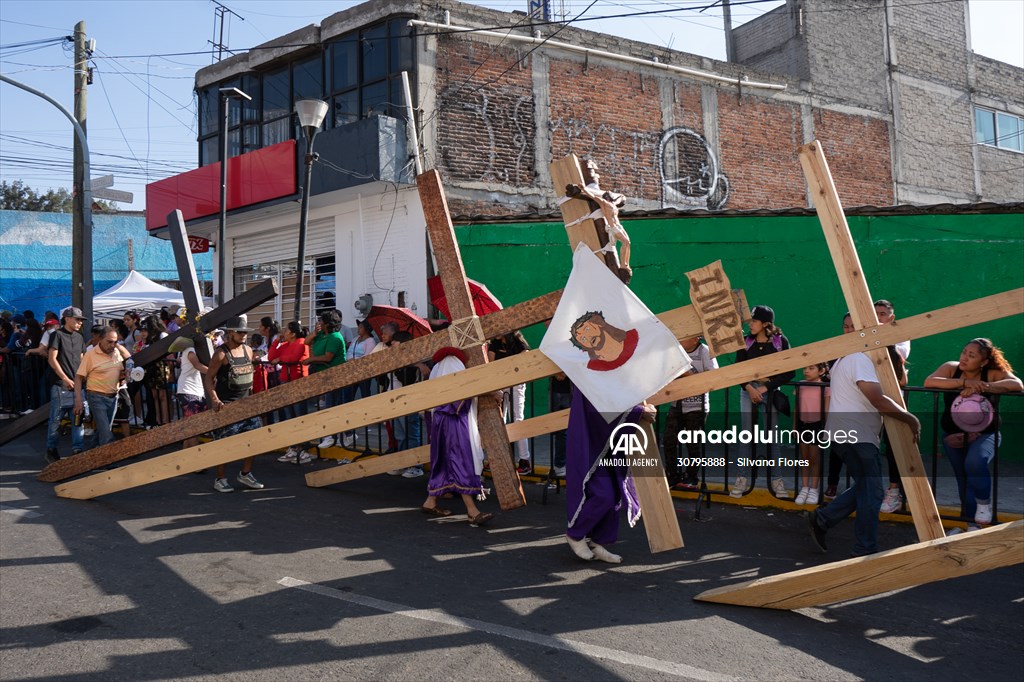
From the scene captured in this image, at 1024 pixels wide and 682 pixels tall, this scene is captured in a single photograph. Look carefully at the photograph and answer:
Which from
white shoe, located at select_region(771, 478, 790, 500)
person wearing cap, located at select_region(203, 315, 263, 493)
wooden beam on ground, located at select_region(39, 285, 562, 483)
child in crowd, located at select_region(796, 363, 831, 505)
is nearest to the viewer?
wooden beam on ground, located at select_region(39, 285, 562, 483)

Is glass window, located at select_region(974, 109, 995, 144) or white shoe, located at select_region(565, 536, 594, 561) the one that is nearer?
white shoe, located at select_region(565, 536, 594, 561)

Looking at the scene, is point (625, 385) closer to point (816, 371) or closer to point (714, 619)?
point (714, 619)

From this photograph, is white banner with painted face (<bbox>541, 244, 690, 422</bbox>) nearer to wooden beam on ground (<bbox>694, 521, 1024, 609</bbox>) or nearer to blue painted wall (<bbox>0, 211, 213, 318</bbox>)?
wooden beam on ground (<bbox>694, 521, 1024, 609</bbox>)

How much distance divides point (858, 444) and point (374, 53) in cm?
1376

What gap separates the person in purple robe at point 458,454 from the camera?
7035 mm

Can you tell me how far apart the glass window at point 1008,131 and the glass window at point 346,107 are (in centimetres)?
1938

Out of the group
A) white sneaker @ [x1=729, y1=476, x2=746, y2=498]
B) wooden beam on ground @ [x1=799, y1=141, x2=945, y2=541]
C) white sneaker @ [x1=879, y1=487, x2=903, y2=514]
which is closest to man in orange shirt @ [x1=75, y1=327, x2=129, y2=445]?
white sneaker @ [x1=729, y1=476, x2=746, y2=498]

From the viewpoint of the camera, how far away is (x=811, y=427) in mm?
7875

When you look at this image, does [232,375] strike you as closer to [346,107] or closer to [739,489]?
[739,489]

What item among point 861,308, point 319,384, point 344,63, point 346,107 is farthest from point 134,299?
point 861,308

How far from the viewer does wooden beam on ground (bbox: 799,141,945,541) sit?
16.8ft

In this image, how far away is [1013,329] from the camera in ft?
36.3

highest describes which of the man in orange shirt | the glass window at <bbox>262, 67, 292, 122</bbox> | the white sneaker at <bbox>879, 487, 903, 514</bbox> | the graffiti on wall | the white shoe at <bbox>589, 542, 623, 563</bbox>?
the glass window at <bbox>262, 67, 292, 122</bbox>

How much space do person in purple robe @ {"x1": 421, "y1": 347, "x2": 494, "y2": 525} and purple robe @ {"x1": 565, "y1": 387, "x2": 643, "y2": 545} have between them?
129 cm
